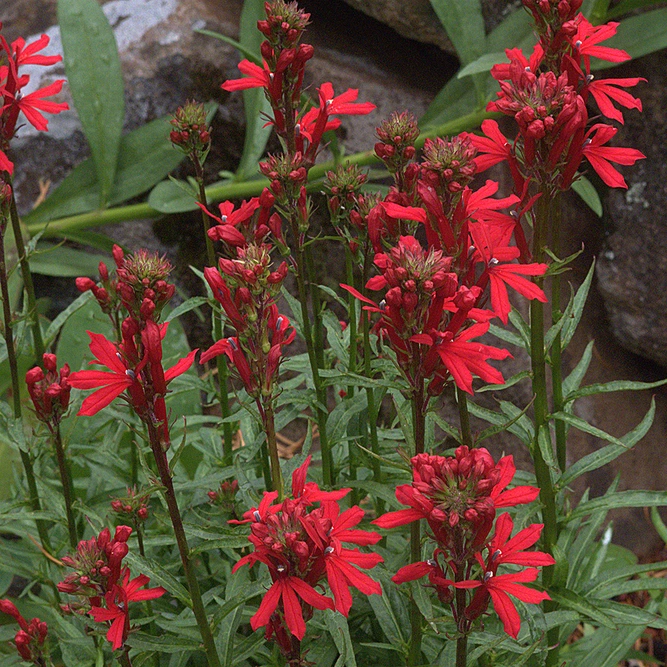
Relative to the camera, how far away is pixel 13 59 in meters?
1.54

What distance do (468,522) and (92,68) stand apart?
2293mm

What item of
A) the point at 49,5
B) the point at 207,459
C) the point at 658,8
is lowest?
the point at 207,459

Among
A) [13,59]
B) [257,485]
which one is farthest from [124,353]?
[13,59]

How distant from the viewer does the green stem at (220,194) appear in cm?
258

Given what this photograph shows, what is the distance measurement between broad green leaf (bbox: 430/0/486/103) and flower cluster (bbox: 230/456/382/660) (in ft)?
6.04

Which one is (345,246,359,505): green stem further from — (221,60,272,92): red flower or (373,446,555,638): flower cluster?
(373,446,555,638): flower cluster

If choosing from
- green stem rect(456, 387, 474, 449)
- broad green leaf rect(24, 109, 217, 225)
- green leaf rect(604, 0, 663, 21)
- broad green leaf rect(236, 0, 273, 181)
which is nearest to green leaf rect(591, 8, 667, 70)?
green leaf rect(604, 0, 663, 21)

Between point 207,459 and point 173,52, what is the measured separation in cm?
173

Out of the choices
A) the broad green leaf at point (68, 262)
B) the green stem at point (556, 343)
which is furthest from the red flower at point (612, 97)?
the broad green leaf at point (68, 262)

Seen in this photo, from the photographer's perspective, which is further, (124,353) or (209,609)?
(209,609)

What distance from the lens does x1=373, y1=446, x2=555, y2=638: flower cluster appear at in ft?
3.26

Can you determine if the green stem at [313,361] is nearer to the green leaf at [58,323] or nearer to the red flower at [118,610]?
the red flower at [118,610]

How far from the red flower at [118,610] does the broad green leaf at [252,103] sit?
169 centimetres

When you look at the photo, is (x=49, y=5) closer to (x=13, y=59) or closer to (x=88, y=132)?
(x=88, y=132)
